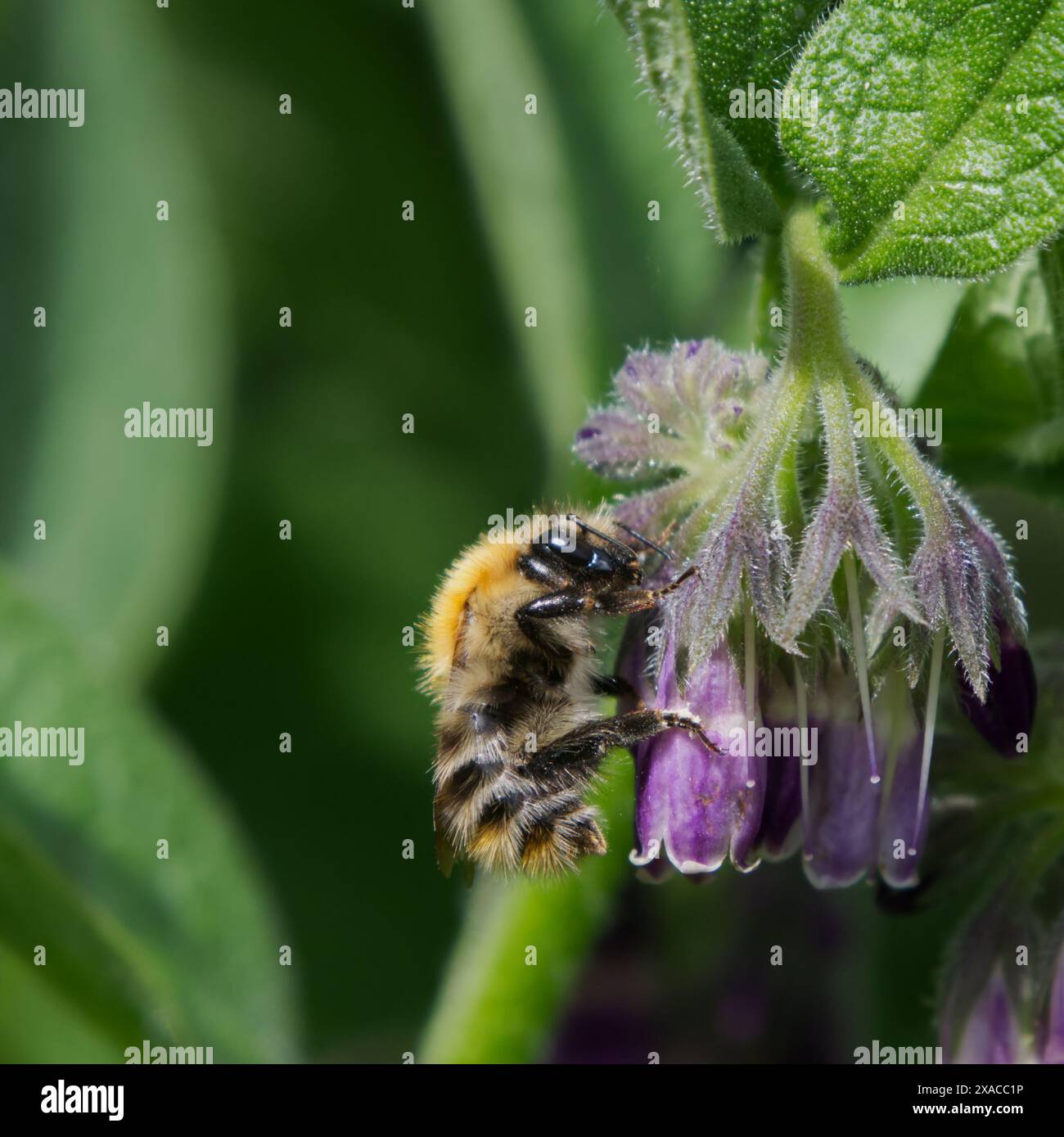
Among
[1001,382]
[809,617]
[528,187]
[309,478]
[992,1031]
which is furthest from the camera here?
[309,478]

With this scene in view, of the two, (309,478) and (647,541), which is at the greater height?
(309,478)

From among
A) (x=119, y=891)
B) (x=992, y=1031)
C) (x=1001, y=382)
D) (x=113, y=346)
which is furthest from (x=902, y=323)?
(x=113, y=346)

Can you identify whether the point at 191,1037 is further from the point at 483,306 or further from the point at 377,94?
the point at 377,94

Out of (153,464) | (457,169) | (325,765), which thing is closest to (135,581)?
(153,464)

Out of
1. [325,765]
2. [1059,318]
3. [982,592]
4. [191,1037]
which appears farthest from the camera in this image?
[325,765]

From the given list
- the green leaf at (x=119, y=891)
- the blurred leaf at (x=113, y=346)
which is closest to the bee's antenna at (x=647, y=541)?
the green leaf at (x=119, y=891)

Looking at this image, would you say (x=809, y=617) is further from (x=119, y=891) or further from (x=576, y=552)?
(x=119, y=891)

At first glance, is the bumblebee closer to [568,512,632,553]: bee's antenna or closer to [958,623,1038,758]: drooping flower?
[568,512,632,553]: bee's antenna
